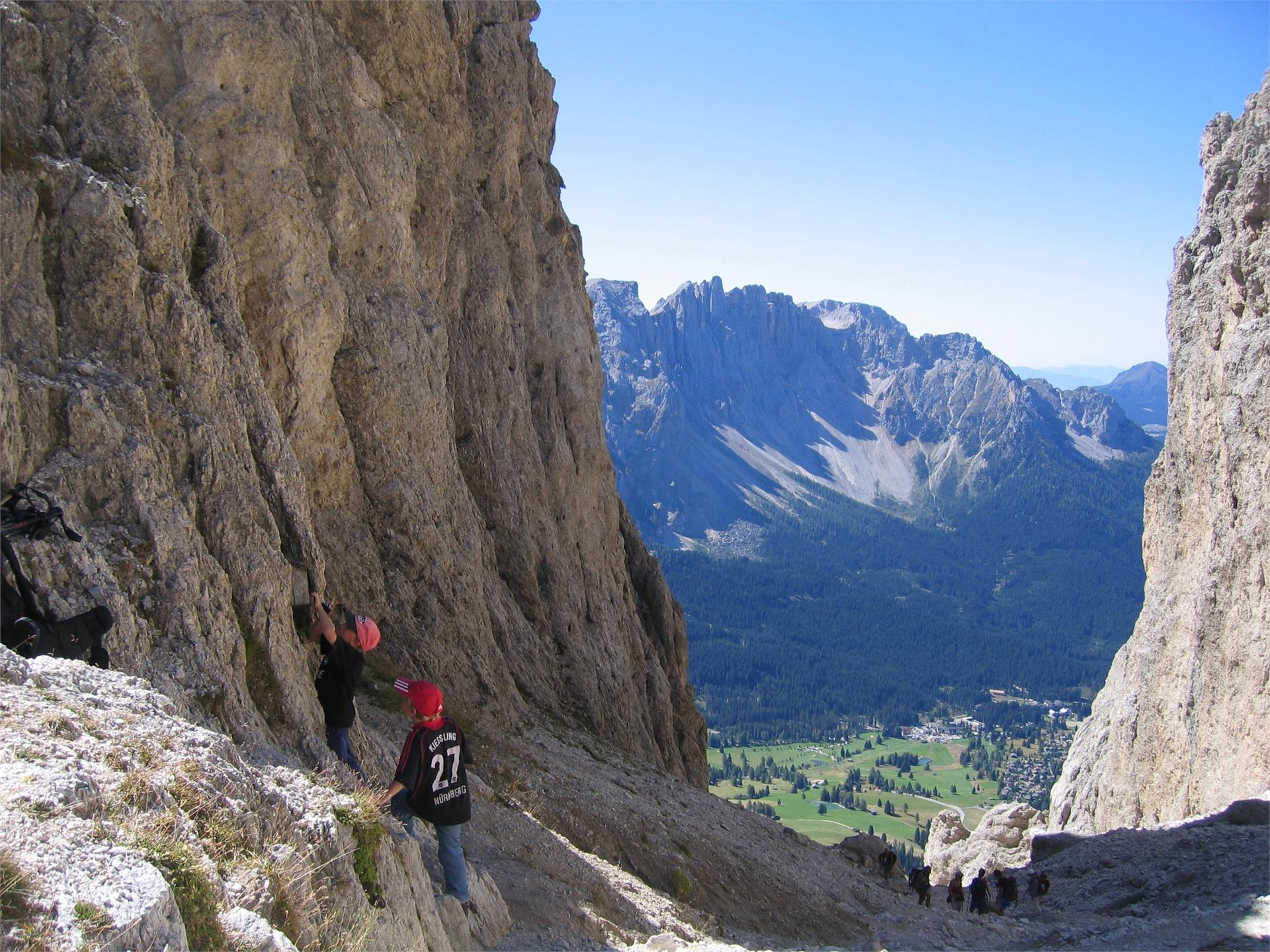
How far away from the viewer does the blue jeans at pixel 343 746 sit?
14.0m

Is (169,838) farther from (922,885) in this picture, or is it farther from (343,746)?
(922,885)

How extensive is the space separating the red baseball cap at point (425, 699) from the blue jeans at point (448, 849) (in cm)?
95

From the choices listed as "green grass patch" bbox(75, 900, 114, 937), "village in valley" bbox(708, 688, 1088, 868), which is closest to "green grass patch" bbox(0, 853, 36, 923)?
"green grass patch" bbox(75, 900, 114, 937)

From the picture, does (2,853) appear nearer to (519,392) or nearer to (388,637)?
(388,637)

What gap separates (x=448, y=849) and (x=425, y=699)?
6.83 feet

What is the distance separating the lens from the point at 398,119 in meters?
29.0

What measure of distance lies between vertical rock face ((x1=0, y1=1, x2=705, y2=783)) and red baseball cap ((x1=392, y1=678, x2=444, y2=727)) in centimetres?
208

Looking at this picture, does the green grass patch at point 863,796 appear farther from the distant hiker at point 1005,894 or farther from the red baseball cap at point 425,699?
the red baseball cap at point 425,699

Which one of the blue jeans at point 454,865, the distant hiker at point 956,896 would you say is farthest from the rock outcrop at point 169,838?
the distant hiker at point 956,896

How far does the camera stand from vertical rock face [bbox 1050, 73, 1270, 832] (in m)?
36.8

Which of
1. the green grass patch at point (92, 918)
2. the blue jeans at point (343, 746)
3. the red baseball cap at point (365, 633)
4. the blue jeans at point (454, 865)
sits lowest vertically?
the blue jeans at point (454, 865)

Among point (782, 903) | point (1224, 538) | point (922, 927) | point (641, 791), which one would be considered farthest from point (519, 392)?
point (1224, 538)

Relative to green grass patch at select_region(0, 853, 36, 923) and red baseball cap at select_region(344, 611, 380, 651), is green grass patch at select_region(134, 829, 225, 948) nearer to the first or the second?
green grass patch at select_region(0, 853, 36, 923)

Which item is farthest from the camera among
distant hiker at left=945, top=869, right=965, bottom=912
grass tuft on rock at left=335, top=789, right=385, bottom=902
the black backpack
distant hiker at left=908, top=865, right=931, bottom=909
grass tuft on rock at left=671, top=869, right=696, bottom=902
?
distant hiker at left=945, top=869, right=965, bottom=912
